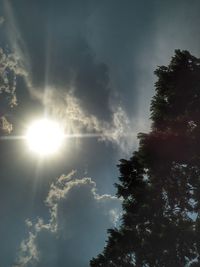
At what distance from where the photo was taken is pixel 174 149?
2220 centimetres

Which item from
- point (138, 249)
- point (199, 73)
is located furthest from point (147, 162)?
point (199, 73)

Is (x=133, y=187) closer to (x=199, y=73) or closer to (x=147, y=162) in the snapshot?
(x=147, y=162)

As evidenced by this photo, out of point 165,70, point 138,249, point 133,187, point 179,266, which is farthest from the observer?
point 165,70

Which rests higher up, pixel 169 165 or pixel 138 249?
pixel 169 165

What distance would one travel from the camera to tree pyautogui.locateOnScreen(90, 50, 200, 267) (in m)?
20.9

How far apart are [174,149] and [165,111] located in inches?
152

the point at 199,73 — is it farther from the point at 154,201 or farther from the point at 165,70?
the point at 154,201

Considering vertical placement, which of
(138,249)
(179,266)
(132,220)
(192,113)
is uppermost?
(192,113)

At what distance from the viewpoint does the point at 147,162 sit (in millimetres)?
23203

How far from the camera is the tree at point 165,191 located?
20875mm

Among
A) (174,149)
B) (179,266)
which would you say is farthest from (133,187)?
(179,266)

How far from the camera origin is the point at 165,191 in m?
23.0

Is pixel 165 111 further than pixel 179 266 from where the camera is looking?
Yes

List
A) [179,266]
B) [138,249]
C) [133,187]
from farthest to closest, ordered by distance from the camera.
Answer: [133,187] < [138,249] < [179,266]
